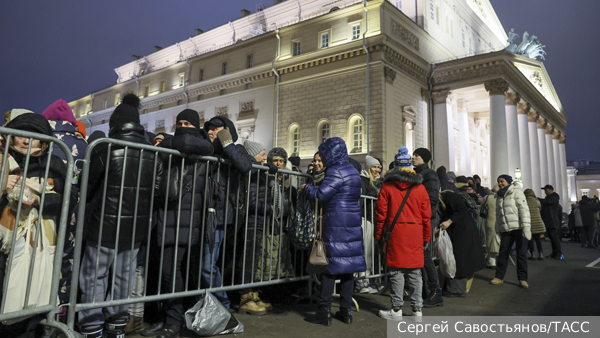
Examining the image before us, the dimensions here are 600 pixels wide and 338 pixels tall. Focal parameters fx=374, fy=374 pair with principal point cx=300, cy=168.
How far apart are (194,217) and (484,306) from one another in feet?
12.6

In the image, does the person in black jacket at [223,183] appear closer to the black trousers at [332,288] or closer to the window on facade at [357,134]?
Result: the black trousers at [332,288]

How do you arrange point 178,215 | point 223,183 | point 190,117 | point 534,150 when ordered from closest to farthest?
point 178,215, point 190,117, point 223,183, point 534,150

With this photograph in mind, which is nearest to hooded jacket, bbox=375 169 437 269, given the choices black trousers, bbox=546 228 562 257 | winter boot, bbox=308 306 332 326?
winter boot, bbox=308 306 332 326

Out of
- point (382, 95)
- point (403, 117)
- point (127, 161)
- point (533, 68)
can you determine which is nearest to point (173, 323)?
point (127, 161)

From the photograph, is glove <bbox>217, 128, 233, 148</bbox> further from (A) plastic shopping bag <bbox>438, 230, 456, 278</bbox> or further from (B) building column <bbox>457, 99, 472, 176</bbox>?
(B) building column <bbox>457, 99, 472, 176</bbox>

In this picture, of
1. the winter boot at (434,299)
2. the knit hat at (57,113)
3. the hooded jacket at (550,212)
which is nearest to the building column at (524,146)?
the hooded jacket at (550,212)

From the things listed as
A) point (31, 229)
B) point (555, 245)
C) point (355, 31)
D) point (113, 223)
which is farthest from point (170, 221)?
point (355, 31)

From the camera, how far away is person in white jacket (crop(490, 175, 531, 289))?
6.10 m

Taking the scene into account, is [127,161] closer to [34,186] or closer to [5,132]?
[34,186]

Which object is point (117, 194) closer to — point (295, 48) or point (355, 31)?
point (355, 31)

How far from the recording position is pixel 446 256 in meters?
4.86

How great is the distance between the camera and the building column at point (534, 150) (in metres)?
27.1

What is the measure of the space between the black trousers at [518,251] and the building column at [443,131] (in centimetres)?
1683

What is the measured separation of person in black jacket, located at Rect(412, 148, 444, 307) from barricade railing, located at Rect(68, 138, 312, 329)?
161 cm
